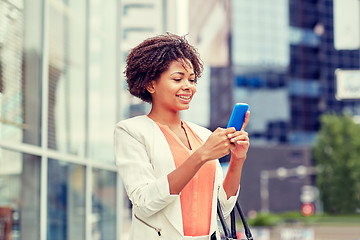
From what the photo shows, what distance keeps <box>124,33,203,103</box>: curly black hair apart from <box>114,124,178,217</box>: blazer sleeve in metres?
0.18

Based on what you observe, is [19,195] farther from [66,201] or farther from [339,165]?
[339,165]

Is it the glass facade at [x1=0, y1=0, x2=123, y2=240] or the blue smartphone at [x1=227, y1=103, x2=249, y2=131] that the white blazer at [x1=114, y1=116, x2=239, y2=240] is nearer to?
the blue smartphone at [x1=227, y1=103, x2=249, y2=131]

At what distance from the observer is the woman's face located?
89.0 inches

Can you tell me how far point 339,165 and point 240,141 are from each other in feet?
203

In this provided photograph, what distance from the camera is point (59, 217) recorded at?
21.1 feet

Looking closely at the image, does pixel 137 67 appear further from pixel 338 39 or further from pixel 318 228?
pixel 318 228

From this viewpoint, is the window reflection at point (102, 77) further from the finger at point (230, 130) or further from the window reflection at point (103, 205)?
the finger at point (230, 130)

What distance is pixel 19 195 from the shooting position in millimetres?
5242

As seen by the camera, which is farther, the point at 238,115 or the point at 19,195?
the point at 19,195

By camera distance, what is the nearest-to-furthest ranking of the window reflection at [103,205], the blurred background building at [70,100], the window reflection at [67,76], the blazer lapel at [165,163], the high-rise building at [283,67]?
the blazer lapel at [165,163]
the blurred background building at [70,100]
the window reflection at [67,76]
the window reflection at [103,205]
the high-rise building at [283,67]

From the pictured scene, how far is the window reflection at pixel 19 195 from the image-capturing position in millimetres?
4953

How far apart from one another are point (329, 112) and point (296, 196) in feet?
35.1

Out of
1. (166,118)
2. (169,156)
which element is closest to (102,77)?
(166,118)

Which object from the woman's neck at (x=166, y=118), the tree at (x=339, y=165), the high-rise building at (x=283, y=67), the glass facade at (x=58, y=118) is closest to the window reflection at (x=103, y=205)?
the glass facade at (x=58, y=118)
